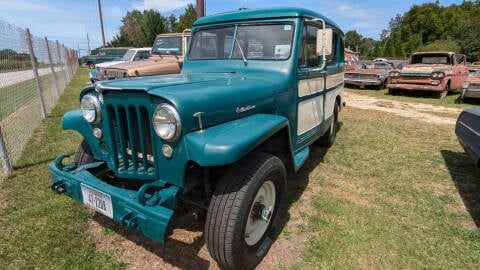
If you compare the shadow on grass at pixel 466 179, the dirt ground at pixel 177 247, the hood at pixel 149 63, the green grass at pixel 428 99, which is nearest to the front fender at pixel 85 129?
the dirt ground at pixel 177 247

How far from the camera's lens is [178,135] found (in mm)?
1959

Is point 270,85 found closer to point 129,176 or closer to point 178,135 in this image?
point 178,135

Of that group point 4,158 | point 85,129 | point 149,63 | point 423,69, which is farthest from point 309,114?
point 423,69

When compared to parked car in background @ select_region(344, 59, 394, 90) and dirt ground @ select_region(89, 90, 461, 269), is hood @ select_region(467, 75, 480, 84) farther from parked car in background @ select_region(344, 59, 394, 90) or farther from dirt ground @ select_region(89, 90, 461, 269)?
dirt ground @ select_region(89, 90, 461, 269)

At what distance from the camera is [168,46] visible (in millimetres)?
9727

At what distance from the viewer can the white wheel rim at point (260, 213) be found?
2408 mm

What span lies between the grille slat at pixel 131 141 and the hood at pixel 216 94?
0.58 ft

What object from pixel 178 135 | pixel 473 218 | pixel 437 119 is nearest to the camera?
pixel 178 135

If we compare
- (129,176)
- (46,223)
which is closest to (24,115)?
(46,223)

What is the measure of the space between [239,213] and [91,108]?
1534 millimetres

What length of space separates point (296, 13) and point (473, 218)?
2.91 meters

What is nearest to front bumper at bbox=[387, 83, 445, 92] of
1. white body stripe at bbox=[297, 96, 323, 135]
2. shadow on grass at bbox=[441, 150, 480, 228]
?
shadow on grass at bbox=[441, 150, 480, 228]

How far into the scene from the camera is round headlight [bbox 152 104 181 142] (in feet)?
6.31

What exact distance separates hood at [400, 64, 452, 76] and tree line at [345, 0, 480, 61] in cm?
3190
